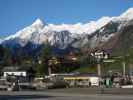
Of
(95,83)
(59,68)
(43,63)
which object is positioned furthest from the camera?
Result: (59,68)

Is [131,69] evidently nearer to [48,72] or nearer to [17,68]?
[48,72]

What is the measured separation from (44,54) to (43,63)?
4834mm

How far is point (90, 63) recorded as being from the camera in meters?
175

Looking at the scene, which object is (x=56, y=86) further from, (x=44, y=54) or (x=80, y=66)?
(x=80, y=66)

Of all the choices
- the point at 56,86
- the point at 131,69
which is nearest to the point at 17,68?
the point at 131,69

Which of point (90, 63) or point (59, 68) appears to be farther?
point (59, 68)

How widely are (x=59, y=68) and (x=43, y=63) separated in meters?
14.7

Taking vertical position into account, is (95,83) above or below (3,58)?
below

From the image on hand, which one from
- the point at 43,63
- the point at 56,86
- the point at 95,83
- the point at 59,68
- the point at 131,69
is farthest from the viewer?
the point at 59,68

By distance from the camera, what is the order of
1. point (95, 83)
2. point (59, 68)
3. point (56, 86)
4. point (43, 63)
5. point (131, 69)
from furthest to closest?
1. point (59, 68)
2. point (43, 63)
3. point (131, 69)
4. point (95, 83)
5. point (56, 86)

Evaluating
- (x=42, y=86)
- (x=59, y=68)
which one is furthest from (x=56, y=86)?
(x=59, y=68)

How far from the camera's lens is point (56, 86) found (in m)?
102

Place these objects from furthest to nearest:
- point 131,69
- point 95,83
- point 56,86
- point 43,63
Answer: point 43,63, point 131,69, point 95,83, point 56,86

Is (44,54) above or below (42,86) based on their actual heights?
above
